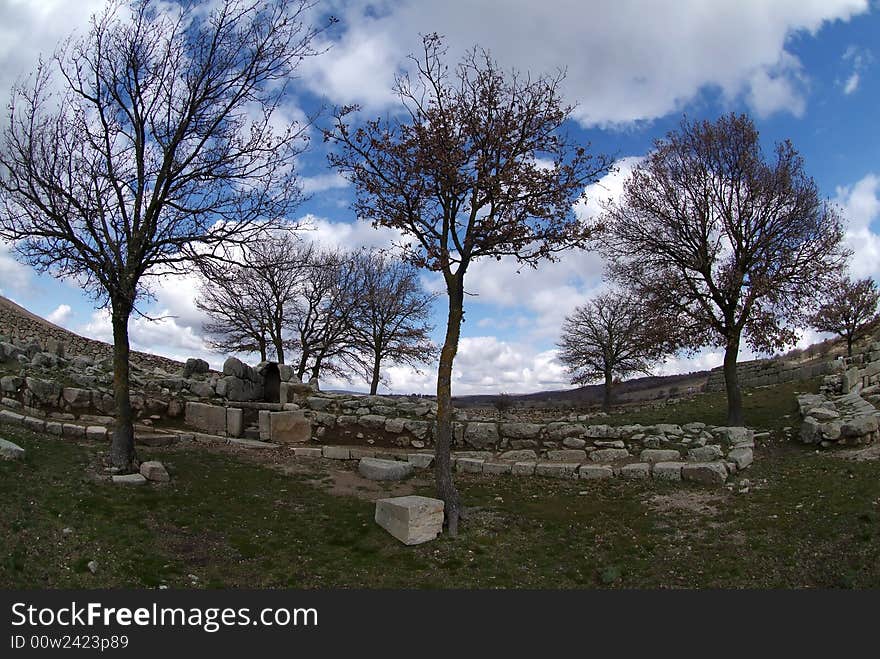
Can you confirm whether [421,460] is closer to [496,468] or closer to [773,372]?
[496,468]

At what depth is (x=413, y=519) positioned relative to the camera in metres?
9.00

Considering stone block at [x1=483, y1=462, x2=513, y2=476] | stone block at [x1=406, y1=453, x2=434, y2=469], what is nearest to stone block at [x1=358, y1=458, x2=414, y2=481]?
stone block at [x1=406, y1=453, x2=434, y2=469]

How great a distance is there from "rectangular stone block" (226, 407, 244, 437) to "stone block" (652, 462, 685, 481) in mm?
11846

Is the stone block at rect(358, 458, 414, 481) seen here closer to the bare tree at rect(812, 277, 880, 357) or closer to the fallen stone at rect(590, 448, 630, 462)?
the fallen stone at rect(590, 448, 630, 462)

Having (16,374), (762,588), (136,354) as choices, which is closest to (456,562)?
(762,588)

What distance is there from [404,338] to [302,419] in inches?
580

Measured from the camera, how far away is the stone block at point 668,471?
1268 centimetres

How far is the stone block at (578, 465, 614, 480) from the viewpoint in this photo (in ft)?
43.5

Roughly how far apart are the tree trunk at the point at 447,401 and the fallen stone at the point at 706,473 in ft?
18.3

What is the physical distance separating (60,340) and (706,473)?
96.5 feet

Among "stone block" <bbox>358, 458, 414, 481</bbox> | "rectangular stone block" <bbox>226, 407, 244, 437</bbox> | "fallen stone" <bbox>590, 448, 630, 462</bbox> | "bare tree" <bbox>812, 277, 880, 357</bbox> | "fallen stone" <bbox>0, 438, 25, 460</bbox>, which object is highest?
"bare tree" <bbox>812, 277, 880, 357</bbox>

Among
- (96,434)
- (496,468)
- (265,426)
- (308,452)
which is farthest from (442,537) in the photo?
(96,434)

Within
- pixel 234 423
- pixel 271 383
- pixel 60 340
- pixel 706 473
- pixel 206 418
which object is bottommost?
pixel 706 473

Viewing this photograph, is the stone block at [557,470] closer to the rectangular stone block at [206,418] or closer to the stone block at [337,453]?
the stone block at [337,453]
